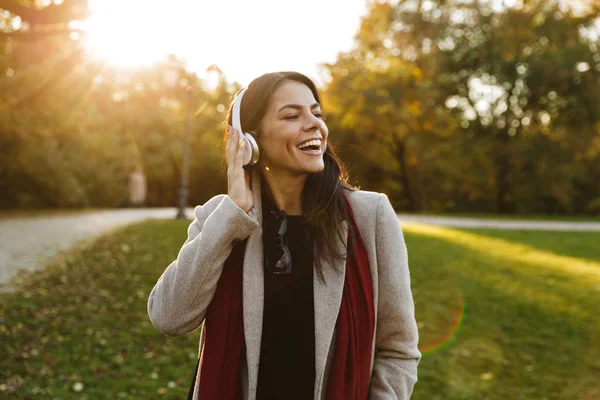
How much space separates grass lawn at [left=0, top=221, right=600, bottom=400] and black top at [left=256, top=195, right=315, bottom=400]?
3677mm

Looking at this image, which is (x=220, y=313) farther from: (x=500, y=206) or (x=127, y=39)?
(x=500, y=206)

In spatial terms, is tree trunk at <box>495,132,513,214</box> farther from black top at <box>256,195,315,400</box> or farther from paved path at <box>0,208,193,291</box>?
black top at <box>256,195,315,400</box>

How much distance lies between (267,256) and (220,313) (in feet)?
0.83

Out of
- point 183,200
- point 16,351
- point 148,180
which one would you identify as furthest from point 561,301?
point 148,180

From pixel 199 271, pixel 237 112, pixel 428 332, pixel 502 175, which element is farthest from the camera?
pixel 502 175

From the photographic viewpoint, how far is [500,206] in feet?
107

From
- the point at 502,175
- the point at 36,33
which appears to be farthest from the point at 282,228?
the point at 502,175

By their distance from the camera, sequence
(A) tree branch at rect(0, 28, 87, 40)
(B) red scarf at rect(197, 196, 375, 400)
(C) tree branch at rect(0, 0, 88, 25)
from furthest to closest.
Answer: (A) tree branch at rect(0, 28, 87, 40), (C) tree branch at rect(0, 0, 88, 25), (B) red scarf at rect(197, 196, 375, 400)

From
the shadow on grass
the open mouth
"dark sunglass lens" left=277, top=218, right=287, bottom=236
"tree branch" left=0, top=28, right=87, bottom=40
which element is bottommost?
the shadow on grass

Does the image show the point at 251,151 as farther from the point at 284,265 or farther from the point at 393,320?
the point at 393,320

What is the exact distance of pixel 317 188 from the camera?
201 cm

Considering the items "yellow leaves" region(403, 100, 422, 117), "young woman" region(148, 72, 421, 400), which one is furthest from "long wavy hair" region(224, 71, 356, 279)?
"yellow leaves" region(403, 100, 422, 117)

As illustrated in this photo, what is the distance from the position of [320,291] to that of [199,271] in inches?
16.0

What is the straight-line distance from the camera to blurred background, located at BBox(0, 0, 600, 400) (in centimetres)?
603
